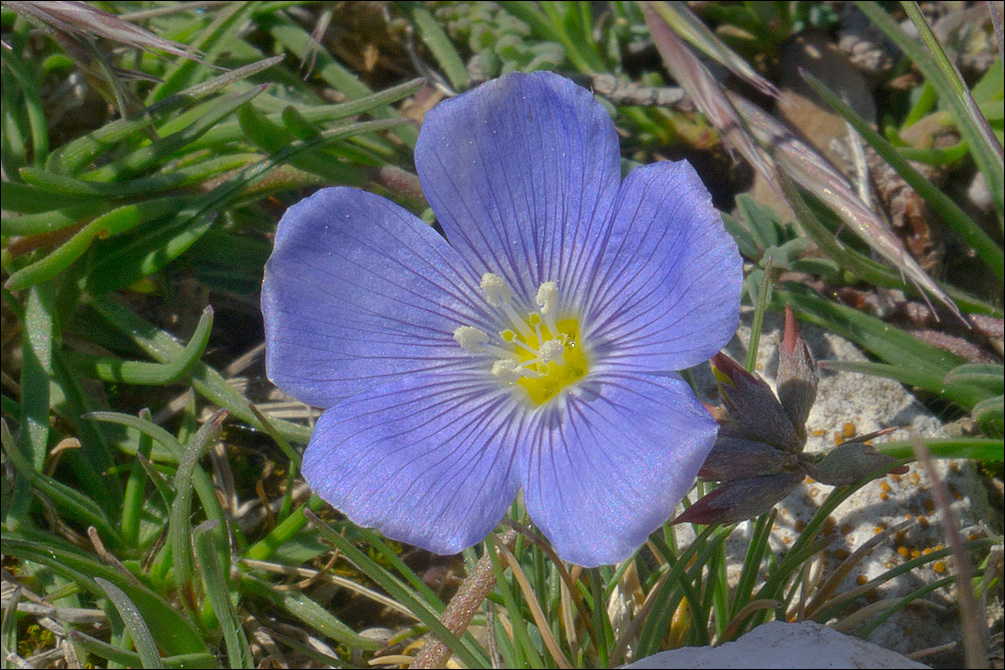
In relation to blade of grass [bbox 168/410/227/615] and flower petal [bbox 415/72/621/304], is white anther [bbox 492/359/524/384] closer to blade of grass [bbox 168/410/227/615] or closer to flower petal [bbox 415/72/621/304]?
flower petal [bbox 415/72/621/304]

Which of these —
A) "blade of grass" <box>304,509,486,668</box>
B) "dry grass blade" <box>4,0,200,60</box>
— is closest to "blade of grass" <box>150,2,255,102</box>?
"dry grass blade" <box>4,0,200,60</box>

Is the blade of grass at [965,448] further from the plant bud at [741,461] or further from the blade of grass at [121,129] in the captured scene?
the blade of grass at [121,129]

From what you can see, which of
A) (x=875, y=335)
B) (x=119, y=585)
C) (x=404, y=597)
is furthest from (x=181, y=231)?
(x=875, y=335)

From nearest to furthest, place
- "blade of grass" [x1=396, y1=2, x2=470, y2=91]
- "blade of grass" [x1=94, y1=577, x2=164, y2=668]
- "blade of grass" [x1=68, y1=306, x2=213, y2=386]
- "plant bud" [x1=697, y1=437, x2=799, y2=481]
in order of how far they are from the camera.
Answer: "plant bud" [x1=697, y1=437, x2=799, y2=481], "blade of grass" [x1=94, y1=577, x2=164, y2=668], "blade of grass" [x1=68, y1=306, x2=213, y2=386], "blade of grass" [x1=396, y1=2, x2=470, y2=91]

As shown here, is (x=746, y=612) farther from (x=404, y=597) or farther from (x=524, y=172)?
(x=524, y=172)

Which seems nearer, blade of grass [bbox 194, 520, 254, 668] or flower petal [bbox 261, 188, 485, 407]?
flower petal [bbox 261, 188, 485, 407]

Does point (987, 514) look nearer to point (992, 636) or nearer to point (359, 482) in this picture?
point (992, 636)

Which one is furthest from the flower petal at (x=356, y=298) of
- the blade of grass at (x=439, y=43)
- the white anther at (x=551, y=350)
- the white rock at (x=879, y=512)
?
the blade of grass at (x=439, y=43)
